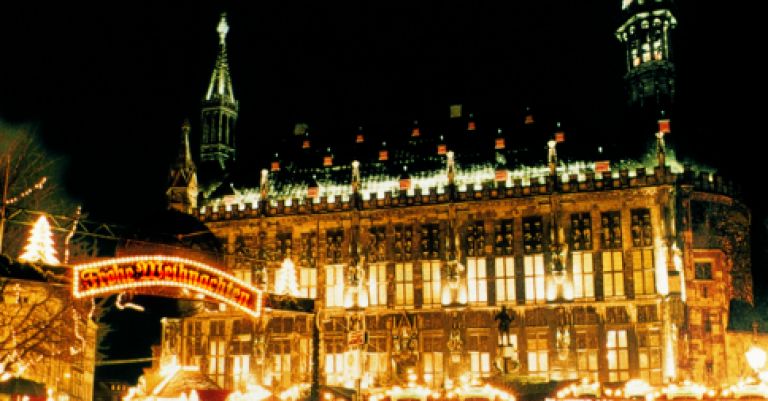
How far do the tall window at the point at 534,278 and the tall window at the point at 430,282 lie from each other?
4.17m

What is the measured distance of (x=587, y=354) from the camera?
37.7 meters

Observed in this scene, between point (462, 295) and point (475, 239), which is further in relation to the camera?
point (475, 239)

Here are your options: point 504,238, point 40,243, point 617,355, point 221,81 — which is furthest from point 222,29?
point 40,243

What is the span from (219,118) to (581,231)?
22.0 m

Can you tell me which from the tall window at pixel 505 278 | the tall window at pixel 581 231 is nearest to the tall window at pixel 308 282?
the tall window at pixel 505 278

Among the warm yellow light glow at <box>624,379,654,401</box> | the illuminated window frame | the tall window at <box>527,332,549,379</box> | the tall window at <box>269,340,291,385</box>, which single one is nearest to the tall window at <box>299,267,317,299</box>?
the tall window at <box>269,340,291,385</box>

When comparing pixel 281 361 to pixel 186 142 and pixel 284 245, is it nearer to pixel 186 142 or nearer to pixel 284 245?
pixel 284 245

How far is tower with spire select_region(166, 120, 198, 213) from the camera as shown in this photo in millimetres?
45844

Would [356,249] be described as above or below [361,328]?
above

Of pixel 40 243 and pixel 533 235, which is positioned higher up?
pixel 533 235

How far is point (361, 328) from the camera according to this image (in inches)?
1609

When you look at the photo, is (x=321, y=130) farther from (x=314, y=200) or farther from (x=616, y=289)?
(x=616, y=289)

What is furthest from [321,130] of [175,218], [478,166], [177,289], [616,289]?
[177,289]

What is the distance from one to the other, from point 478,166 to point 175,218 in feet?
77.9
